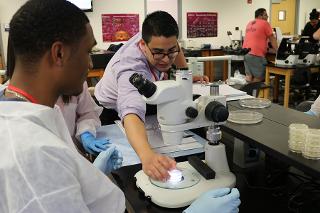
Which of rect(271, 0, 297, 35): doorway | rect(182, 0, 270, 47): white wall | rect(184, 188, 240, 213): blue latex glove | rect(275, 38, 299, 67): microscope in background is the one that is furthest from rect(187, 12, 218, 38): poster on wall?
rect(184, 188, 240, 213): blue latex glove

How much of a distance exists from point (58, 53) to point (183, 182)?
1.64 ft

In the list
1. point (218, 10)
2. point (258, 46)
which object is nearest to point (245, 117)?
point (258, 46)

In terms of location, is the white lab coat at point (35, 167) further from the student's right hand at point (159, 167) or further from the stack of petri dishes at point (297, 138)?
the stack of petri dishes at point (297, 138)

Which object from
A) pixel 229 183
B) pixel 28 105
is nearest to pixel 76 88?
pixel 28 105

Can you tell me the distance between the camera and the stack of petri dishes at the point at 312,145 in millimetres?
878

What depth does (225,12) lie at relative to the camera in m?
6.84

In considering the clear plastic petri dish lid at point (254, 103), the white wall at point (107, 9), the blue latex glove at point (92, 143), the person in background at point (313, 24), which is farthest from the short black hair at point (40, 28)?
the person in background at point (313, 24)

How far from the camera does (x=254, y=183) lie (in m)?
1.10

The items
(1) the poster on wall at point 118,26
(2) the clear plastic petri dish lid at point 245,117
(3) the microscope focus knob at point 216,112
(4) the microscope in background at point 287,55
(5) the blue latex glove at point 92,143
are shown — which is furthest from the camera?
(1) the poster on wall at point 118,26

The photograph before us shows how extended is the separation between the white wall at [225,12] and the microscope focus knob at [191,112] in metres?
5.72

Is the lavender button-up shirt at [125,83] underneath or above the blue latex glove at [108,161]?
above

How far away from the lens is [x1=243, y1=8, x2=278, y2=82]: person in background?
493cm

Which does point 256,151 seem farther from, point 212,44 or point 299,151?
point 212,44

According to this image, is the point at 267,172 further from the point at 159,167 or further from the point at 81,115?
the point at 81,115
